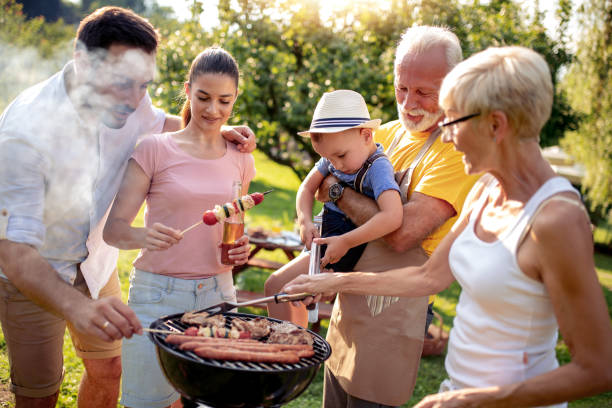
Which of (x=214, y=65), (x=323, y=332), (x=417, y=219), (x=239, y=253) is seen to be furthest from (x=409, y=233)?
(x=323, y=332)

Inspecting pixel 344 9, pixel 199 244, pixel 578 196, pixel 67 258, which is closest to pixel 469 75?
pixel 578 196

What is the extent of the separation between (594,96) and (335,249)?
13.7 m

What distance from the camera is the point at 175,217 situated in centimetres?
291

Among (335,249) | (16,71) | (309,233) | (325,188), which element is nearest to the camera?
(335,249)

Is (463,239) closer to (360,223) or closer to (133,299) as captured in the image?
(360,223)

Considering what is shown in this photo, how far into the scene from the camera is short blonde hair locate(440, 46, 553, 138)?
5.96ft

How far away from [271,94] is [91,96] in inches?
228

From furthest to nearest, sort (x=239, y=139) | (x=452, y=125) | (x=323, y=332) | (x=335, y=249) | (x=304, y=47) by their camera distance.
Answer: (x=304, y=47)
(x=323, y=332)
(x=239, y=139)
(x=335, y=249)
(x=452, y=125)

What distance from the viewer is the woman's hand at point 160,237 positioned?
259 centimetres

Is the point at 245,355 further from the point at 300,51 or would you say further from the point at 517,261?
the point at 300,51

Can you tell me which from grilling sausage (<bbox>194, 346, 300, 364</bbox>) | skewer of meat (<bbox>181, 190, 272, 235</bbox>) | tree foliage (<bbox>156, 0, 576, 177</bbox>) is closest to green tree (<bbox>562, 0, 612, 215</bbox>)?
tree foliage (<bbox>156, 0, 576, 177</bbox>)

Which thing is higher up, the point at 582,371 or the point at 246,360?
the point at 582,371

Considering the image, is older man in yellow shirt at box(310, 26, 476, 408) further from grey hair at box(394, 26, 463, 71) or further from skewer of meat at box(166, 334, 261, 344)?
skewer of meat at box(166, 334, 261, 344)

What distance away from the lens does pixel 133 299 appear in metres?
2.93
